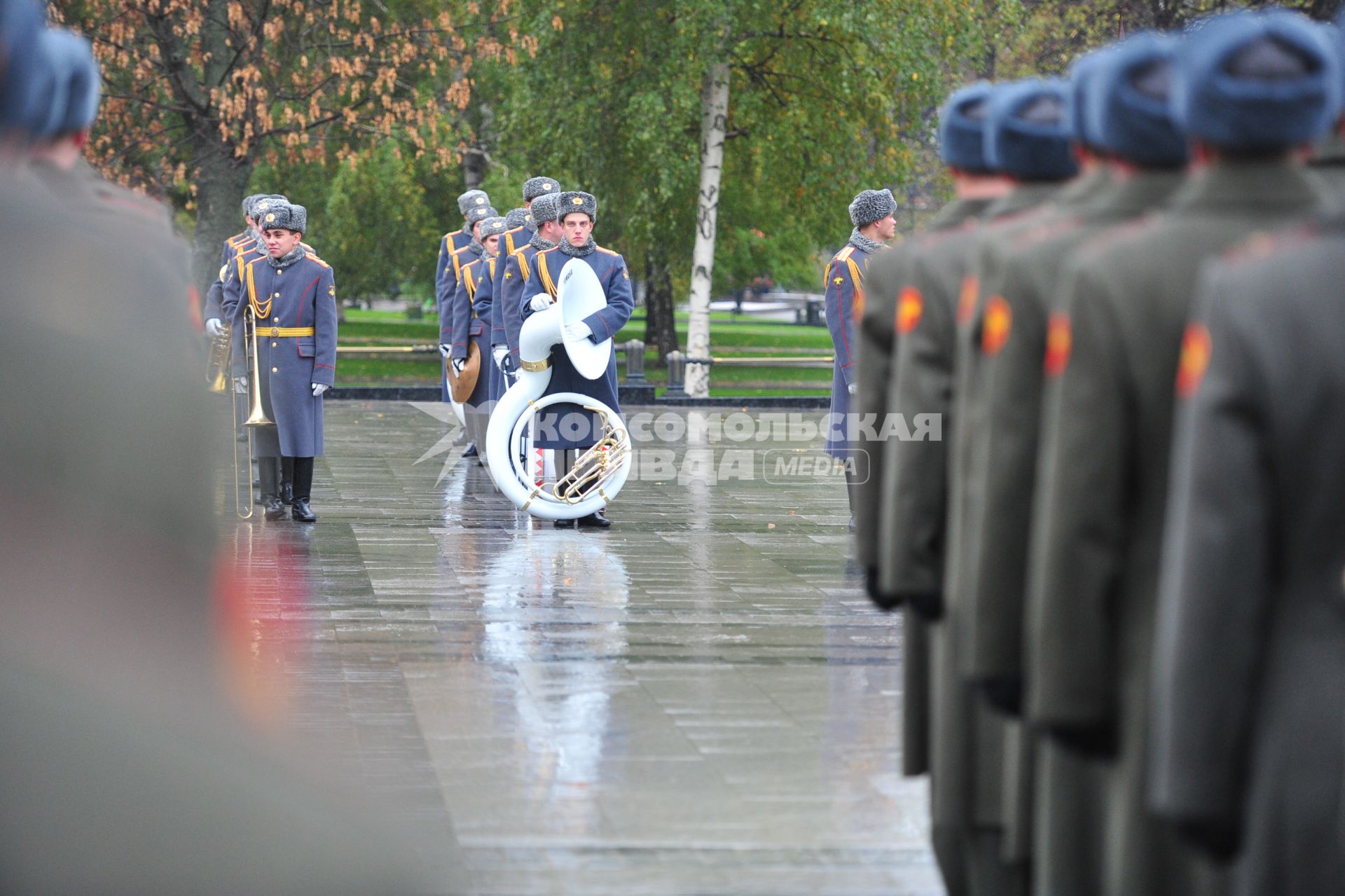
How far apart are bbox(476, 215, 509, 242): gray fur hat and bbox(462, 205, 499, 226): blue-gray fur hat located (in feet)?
0.62

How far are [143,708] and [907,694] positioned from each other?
3019mm

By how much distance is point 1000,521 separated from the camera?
3533 millimetres

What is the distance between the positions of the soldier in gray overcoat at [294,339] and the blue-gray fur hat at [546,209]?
4.65ft

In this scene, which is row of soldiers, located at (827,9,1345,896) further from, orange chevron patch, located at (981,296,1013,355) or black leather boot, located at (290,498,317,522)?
black leather boot, located at (290,498,317,522)

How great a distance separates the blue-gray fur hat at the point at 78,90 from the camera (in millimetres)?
2627

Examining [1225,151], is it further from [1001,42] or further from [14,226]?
[1001,42]

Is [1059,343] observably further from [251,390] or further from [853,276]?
[251,390]

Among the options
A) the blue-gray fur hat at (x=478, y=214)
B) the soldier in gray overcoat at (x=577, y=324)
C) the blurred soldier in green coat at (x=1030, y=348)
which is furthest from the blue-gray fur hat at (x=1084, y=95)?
the blue-gray fur hat at (x=478, y=214)

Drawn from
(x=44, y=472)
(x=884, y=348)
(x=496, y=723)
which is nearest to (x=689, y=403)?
(x=496, y=723)

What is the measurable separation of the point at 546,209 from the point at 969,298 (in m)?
8.06

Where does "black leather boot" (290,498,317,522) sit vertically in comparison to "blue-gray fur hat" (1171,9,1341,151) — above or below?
below

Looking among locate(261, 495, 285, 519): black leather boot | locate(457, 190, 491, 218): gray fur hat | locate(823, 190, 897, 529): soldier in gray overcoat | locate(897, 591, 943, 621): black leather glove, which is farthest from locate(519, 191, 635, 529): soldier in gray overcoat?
locate(897, 591, 943, 621): black leather glove

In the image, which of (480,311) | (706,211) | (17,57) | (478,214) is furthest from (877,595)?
(706,211)

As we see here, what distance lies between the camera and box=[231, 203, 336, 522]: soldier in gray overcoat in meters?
11.8
